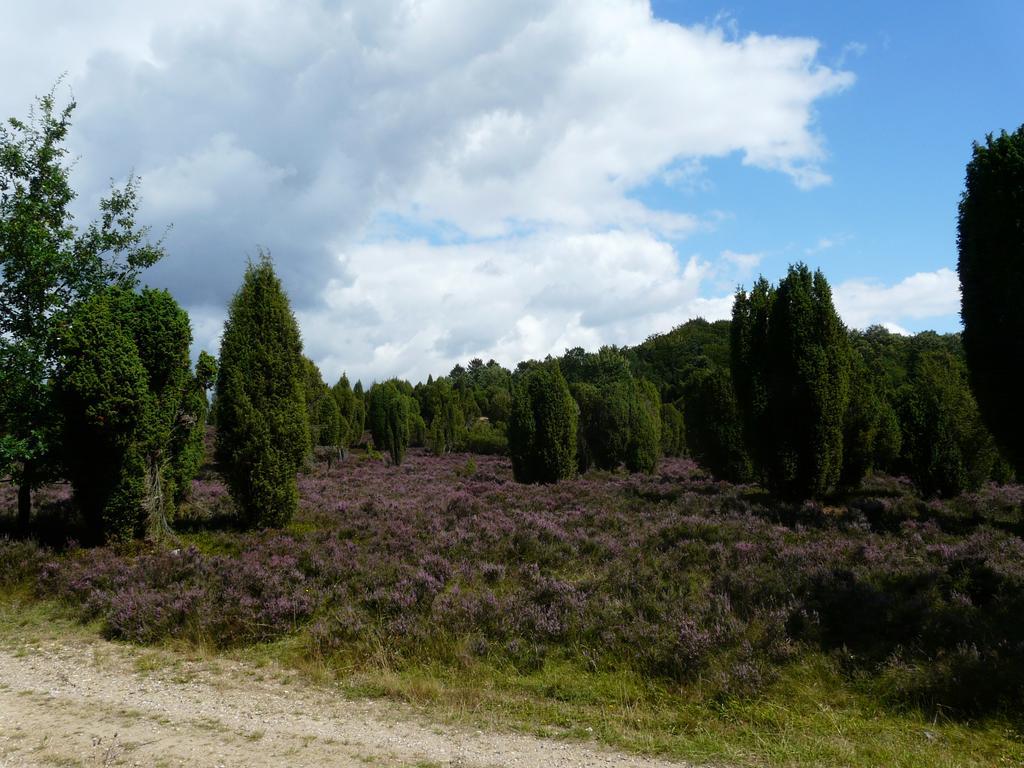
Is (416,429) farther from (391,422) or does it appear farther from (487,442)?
(391,422)

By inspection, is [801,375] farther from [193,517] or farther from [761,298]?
[193,517]

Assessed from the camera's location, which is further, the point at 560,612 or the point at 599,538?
the point at 599,538

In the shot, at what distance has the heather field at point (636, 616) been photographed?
568cm

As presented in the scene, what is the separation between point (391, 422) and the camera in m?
35.3

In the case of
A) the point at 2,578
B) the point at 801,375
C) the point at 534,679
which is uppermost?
the point at 801,375

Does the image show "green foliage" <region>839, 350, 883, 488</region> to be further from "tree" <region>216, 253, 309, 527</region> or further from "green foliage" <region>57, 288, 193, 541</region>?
"green foliage" <region>57, 288, 193, 541</region>

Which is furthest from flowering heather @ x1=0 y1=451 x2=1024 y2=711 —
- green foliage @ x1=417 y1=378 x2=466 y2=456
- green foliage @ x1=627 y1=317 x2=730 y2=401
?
green foliage @ x1=627 y1=317 x2=730 y2=401

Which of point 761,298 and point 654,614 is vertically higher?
point 761,298

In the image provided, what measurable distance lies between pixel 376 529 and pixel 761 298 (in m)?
13.3

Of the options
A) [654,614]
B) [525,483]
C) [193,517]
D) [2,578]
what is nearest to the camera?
[654,614]

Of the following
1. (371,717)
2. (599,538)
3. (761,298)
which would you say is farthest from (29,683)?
(761,298)

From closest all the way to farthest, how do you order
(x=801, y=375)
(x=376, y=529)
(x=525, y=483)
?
(x=376, y=529), (x=801, y=375), (x=525, y=483)

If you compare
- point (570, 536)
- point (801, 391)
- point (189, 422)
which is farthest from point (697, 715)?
point (801, 391)

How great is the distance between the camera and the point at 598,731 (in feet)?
18.2
